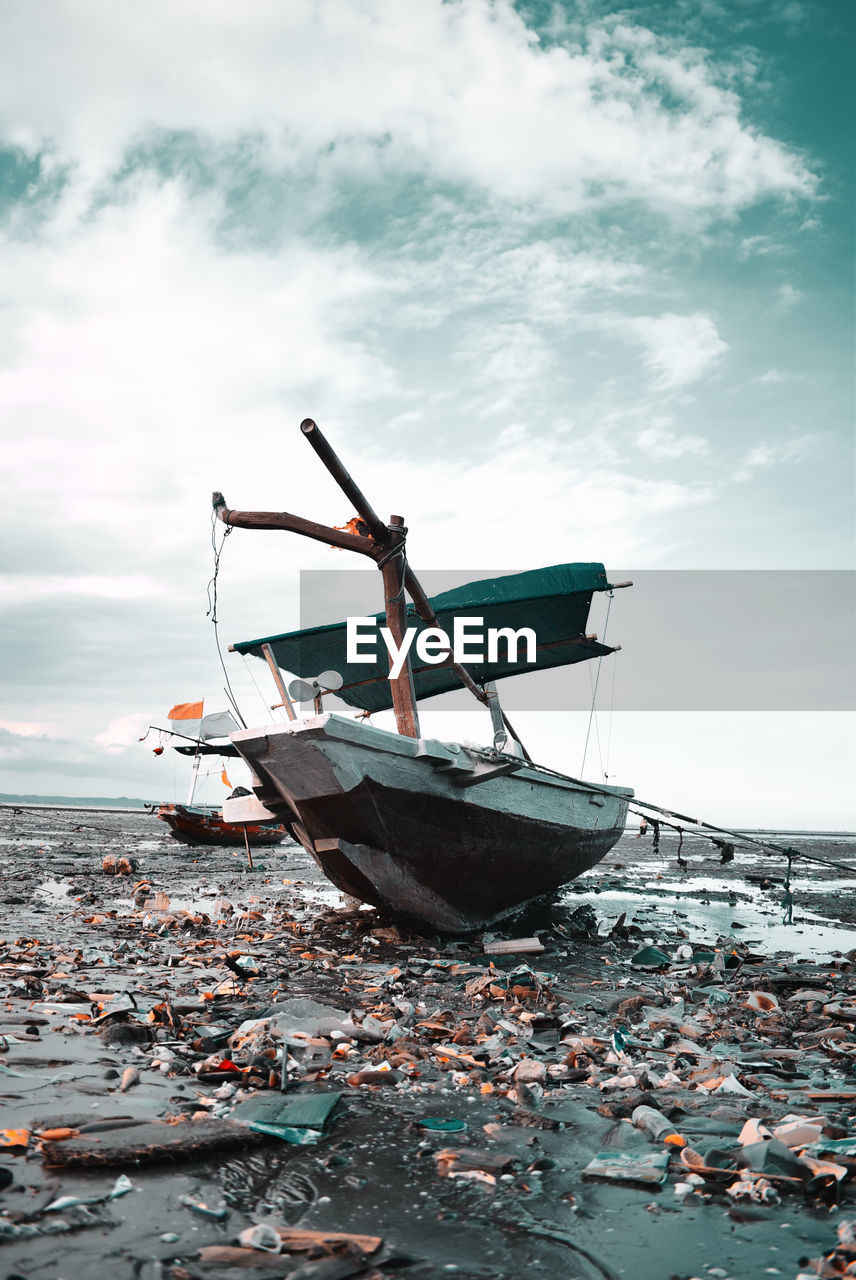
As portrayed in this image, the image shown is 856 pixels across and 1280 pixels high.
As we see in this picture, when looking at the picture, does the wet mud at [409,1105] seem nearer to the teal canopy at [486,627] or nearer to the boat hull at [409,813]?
the boat hull at [409,813]

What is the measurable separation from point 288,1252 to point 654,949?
6.25 metres

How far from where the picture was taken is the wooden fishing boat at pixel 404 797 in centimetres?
702

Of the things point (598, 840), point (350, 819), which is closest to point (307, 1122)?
point (350, 819)

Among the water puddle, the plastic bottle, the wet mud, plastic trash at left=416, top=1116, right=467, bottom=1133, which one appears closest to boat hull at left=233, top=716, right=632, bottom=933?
the wet mud

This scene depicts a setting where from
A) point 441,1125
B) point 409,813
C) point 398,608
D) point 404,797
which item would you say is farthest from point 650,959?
point 441,1125

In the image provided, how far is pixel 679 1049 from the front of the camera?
4.27m

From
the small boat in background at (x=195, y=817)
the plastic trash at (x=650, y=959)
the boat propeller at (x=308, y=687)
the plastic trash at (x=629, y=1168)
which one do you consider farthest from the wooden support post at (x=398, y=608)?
the small boat in background at (x=195, y=817)

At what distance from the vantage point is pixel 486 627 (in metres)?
12.3

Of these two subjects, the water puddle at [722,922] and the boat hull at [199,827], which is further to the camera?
the boat hull at [199,827]

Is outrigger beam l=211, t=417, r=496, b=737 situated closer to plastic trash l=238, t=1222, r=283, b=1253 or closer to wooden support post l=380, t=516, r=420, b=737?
wooden support post l=380, t=516, r=420, b=737

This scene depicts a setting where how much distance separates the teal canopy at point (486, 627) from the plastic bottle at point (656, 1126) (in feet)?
25.0

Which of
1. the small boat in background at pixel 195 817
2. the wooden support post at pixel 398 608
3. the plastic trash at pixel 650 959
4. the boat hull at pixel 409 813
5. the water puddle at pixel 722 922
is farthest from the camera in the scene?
the small boat in background at pixel 195 817

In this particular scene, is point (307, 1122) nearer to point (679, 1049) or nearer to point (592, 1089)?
point (592, 1089)

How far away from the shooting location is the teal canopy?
448 inches
